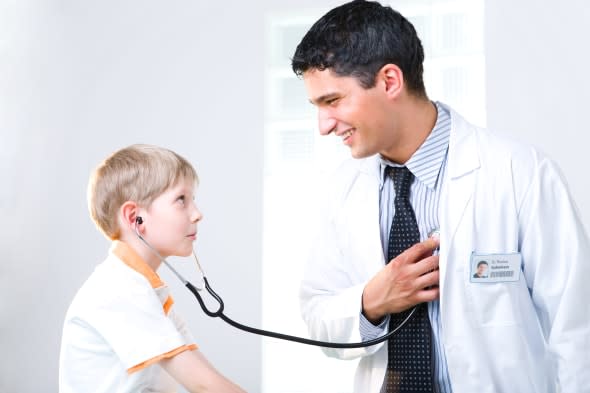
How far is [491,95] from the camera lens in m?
3.45

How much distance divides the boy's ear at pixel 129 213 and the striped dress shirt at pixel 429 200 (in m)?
0.56

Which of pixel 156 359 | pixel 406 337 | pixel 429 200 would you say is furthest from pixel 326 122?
pixel 156 359

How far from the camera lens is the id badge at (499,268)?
159 centimetres

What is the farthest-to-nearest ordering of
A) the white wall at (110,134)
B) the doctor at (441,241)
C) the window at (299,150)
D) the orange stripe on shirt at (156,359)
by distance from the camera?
the white wall at (110,134) → the window at (299,150) → the doctor at (441,241) → the orange stripe on shirt at (156,359)

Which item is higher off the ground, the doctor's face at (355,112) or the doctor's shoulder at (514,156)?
the doctor's face at (355,112)

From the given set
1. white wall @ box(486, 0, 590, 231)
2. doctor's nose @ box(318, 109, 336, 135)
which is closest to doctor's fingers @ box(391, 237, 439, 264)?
doctor's nose @ box(318, 109, 336, 135)

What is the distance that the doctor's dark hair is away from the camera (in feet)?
5.62

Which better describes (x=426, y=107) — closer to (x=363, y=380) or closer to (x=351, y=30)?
(x=351, y=30)

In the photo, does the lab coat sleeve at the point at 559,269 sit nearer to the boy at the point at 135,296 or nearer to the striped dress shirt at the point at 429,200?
the striped dress shirt at the point at 429,200

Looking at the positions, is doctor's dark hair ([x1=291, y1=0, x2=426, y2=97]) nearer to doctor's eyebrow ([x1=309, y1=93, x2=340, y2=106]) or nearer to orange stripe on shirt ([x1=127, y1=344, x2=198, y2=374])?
doctor's eyebrow ([x1=309, y1=93, x2=340, y2=106])

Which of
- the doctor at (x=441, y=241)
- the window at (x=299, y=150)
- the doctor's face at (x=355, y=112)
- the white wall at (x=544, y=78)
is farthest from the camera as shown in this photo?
the window at (x=299, y=150)

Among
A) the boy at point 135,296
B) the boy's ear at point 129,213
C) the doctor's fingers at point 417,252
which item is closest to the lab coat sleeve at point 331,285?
the doctor's fingers at point 417,252

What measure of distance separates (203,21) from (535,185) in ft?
9.22

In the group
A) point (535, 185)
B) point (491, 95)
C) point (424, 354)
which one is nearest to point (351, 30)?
point (535, 185)
